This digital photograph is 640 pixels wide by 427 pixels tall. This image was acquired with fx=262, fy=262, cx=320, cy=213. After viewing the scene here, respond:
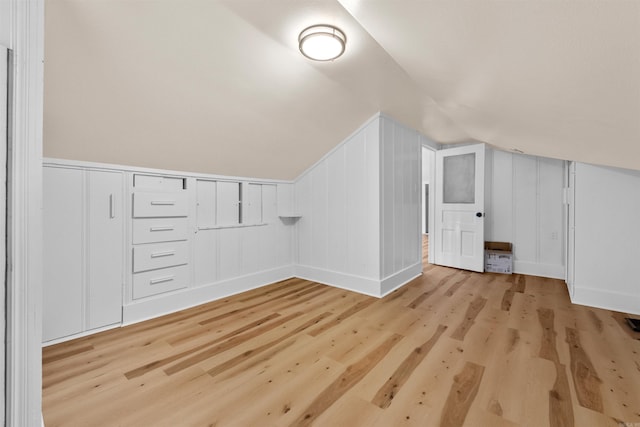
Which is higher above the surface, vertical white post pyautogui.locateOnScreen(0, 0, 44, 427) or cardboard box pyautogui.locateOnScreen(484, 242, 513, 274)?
vertical white post pyautogui.locateOnScreen(0, 0, 44, 427)

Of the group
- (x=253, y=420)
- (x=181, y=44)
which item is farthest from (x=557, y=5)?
(x=253, y=420)

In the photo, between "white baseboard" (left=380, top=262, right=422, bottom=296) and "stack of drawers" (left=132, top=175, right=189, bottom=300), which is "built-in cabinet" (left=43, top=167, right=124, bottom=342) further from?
"white baseboard" (left=380, top=262, right=422, bottom=296)

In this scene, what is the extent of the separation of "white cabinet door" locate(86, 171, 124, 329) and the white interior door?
14.9ft

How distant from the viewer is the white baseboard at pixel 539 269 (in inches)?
151

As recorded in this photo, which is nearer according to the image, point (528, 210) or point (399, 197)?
point (399, 197)

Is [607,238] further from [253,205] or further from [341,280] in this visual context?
[253,205]

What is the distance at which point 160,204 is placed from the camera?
2.64 meters

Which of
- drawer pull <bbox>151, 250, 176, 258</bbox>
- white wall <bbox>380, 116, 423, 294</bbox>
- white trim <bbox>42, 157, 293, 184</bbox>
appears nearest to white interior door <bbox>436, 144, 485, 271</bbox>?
white wall <bbox>380, 116, 423, 294</bbox>

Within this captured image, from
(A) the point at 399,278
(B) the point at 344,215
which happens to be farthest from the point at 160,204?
(A) the point at 399,278

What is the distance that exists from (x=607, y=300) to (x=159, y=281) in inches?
178

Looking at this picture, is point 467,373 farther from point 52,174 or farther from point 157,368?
point 52,174

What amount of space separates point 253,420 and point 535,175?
16.1ft

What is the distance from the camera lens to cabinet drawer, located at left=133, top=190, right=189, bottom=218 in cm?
249

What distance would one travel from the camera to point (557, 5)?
0.72 metres
